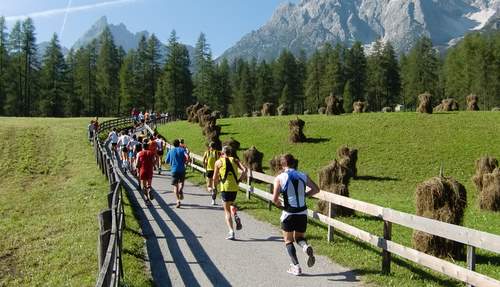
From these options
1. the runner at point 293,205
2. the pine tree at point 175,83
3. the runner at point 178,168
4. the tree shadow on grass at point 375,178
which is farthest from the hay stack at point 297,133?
the pine tree at point 175,83

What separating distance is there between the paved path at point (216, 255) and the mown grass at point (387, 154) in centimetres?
89

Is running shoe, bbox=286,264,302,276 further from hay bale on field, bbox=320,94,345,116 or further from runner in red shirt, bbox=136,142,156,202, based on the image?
hay bale on field, bbox=320,94,345,116

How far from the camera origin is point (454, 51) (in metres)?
96.6

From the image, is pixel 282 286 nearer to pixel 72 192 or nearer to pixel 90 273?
pixel 90 273

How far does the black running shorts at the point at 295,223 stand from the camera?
934 centimetres

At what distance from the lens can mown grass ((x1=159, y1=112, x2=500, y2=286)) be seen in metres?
10.6

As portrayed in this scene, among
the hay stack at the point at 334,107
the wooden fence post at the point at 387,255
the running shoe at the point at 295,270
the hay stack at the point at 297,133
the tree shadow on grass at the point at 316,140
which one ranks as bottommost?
the running shoe at the point at 295,270

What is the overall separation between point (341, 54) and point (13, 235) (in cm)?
9828

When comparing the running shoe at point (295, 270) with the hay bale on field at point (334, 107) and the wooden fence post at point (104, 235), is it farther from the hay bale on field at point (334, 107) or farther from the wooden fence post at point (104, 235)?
the hay bale on field at point (334, 107)

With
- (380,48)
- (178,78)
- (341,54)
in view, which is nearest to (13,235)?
(178,78)

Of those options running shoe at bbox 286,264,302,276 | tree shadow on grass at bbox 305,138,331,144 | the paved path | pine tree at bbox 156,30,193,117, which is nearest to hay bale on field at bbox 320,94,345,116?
tree shadow on grass at bbox 305,138,331,144

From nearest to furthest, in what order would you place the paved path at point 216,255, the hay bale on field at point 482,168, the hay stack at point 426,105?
the paved path at point 216,255 → the hay bale on field at point 482,168 → the hay stack at point 426,105

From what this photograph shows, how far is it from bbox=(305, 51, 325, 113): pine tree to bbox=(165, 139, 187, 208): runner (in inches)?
3207

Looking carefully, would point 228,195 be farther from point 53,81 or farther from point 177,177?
point 53,81
